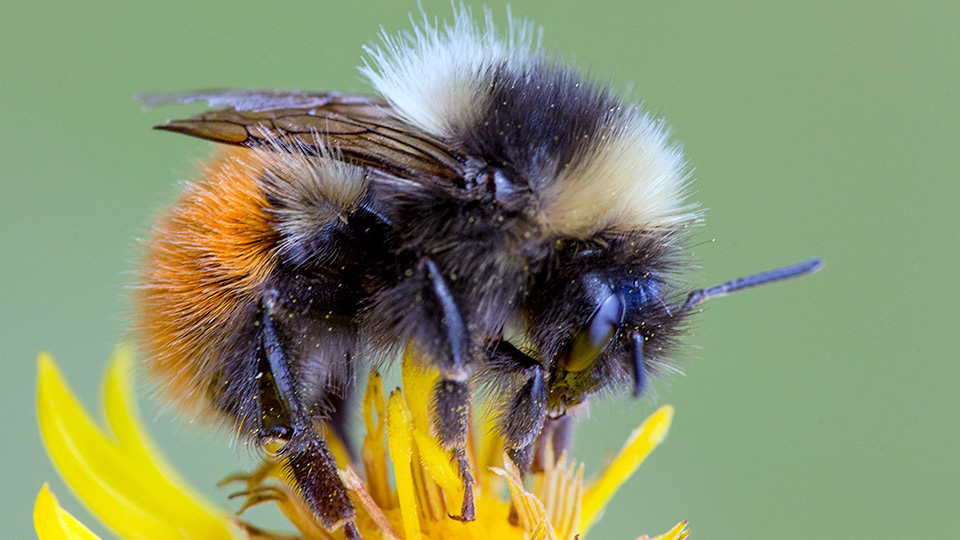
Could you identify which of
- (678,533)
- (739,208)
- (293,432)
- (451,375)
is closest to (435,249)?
(451,375)

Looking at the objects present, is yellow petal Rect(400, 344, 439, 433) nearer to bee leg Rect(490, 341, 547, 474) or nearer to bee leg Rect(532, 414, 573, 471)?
bee leg Rect(490, 341, 547, 474)

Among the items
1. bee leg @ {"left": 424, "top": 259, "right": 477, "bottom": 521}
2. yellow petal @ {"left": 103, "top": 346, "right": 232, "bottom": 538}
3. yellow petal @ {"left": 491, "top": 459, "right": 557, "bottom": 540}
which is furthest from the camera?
yellow petal @ {"left": 103, "top": 346, "right": 232, "bottom": 538}

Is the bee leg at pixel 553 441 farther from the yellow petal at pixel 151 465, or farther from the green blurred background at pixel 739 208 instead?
the green blurred background at pixel 739 208

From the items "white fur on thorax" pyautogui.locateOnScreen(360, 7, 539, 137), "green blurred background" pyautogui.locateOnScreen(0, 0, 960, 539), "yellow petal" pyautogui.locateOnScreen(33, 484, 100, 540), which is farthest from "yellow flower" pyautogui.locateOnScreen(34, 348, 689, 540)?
"green blurred background" pyautogui.locateOnScreen(0, 0, 960, 539)

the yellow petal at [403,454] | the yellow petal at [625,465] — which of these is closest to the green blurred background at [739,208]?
the yellow petal at [625,465]

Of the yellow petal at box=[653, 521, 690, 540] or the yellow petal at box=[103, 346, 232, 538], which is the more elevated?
the yellow petal at box=[103, 346, 232, 538]
